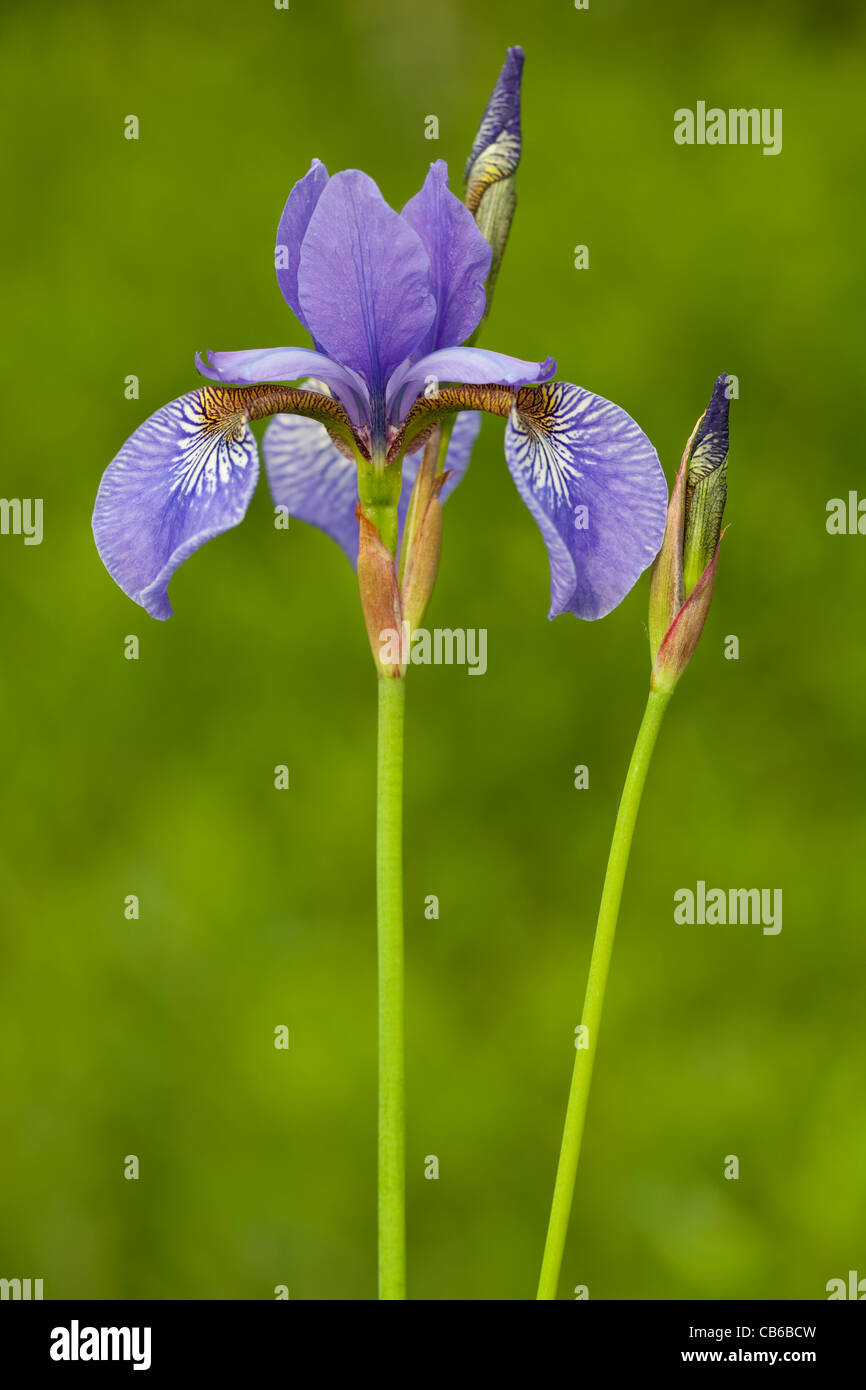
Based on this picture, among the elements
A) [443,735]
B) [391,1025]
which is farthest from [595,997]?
[443,735]

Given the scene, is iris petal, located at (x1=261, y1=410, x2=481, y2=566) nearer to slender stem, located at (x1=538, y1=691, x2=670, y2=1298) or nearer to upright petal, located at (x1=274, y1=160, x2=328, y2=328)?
upright petal, located at (x1=274, y1=160, x2=328, y2=328)

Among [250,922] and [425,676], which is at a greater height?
[425,676]

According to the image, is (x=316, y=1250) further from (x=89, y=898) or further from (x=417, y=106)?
(x=417, y=106)

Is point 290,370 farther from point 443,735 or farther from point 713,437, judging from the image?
point 443,735

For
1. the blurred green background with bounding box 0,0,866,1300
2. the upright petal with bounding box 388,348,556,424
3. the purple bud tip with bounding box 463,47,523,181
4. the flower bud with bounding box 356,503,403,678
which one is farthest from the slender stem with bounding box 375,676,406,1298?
the blurred green background with bounding box 0,0,866,1300
